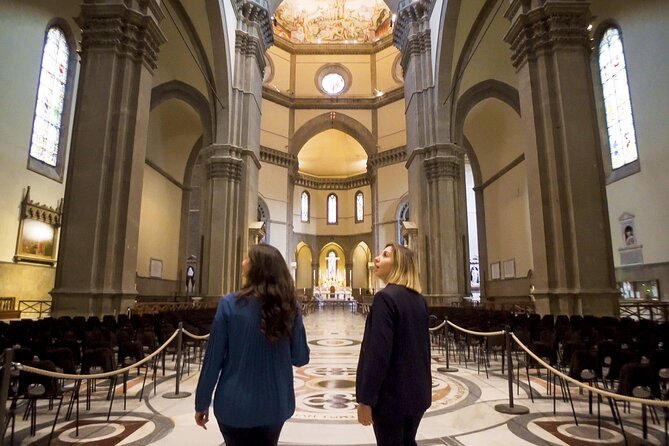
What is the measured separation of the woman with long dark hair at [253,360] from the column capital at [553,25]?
31.8 feet

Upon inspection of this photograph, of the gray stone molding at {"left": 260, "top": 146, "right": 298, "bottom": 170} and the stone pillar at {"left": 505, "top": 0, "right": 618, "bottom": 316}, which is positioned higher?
the gray stone molding at {"left": 260, "top": 146, "right": 298, "bottom": 170}

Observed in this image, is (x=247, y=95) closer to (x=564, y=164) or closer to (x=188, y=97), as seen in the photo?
(x=188, y=97)

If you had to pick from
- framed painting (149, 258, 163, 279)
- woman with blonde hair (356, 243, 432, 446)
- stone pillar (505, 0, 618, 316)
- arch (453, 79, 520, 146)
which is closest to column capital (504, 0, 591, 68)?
stone pillar (505, 0, 618, 316)

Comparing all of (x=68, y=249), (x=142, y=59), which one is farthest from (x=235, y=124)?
(x=68, y=249)

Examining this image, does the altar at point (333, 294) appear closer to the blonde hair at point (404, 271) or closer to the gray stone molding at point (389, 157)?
the gray stone molding at point (389, 157)

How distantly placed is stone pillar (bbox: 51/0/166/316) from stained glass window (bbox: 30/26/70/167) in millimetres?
8145

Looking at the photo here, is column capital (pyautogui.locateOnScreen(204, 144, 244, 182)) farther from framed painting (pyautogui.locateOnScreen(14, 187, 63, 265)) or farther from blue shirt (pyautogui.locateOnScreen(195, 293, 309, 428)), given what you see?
blue shirt (pyautogui.locateOnScreen(195, 293, 309, 428))

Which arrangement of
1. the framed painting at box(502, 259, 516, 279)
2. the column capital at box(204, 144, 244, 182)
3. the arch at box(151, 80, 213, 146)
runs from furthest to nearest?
the framed painting at box(502, 259, 516, 279) → the column capital at box(204, 144, 244, 182) → the arch at box(151, 80, 213, 146)

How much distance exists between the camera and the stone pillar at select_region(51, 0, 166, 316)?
8539mm

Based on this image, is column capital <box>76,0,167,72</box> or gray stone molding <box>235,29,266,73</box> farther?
gray stone molding <box>235,29,266,73</box>

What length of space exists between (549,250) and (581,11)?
5.24 m

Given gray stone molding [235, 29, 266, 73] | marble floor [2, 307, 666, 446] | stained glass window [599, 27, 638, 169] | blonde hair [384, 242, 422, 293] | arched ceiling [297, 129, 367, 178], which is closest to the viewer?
blonde hair [384, 242, 422, 293]

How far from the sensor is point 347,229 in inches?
1634

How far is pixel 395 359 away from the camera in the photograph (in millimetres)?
2260
